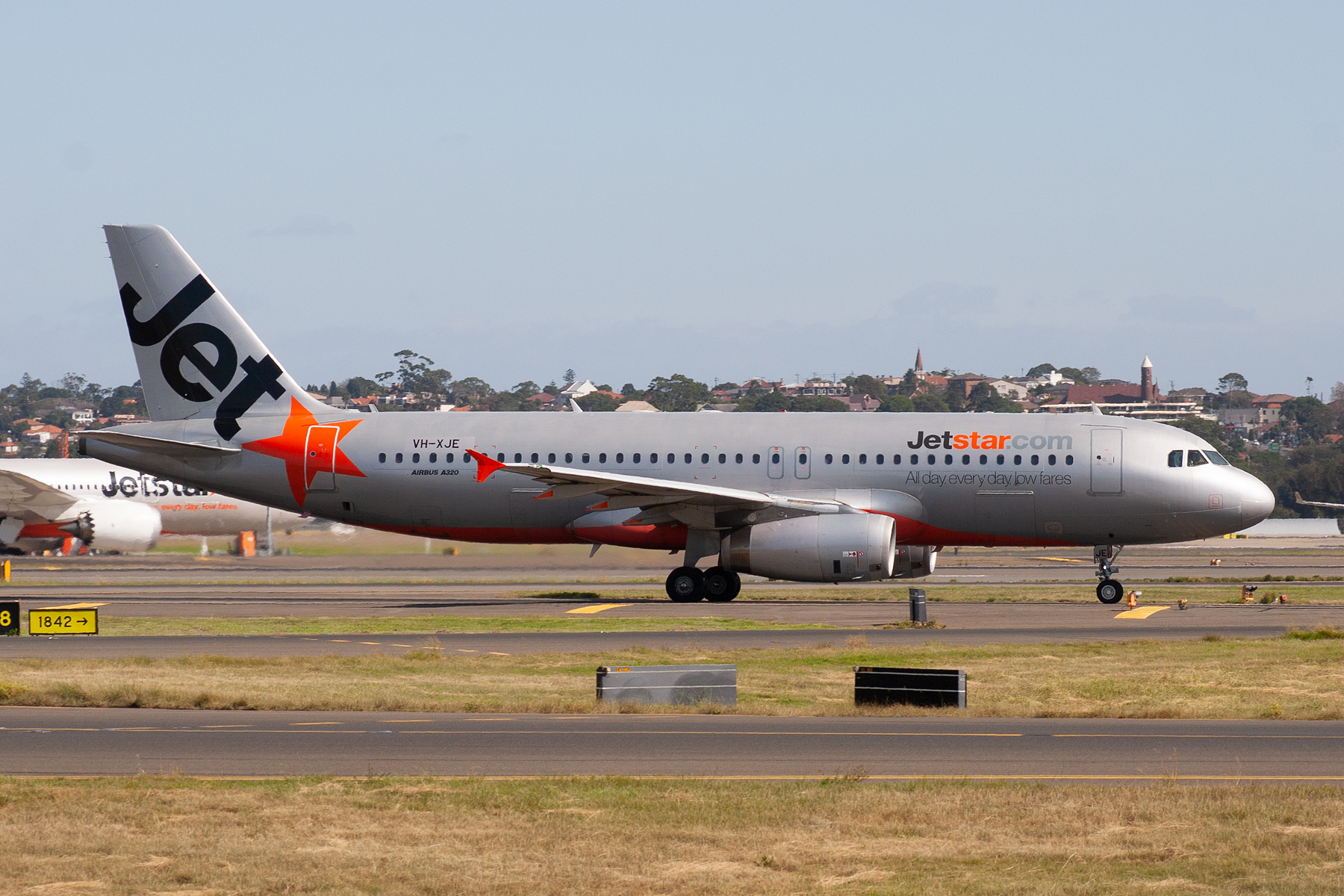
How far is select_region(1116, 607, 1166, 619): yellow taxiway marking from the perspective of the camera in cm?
3344

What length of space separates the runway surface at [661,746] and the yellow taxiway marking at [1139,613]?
15.6 meters

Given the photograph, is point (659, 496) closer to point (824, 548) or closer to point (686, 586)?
point (686, 586)

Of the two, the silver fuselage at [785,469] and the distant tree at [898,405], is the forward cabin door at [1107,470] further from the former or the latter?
the distant tree at [898,405]

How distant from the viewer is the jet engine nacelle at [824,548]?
34625mm

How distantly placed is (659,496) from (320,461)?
370 inches

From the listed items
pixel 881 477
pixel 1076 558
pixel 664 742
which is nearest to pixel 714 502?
pixel 881 477

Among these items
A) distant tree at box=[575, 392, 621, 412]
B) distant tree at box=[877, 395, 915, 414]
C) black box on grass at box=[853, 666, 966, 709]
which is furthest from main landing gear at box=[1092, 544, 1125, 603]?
distant tree at box=[877, 395, 915, 414]

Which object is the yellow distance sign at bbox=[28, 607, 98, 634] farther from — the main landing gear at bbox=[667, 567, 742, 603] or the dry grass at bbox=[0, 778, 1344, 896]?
the dry grass at bbox=[0, 778, 1344, 896]

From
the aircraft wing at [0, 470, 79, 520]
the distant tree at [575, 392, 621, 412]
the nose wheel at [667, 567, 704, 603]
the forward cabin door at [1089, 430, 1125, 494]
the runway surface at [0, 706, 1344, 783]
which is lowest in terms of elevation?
the runway surface at [0, 706, 1344, 783]

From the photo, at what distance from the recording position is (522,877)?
34.9ft

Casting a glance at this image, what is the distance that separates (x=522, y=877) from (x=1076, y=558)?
62.3 metres

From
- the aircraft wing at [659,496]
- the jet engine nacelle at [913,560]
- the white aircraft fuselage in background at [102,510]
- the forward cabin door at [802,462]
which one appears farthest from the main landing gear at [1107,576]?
the white aircraft fuselage in background at [102,510]

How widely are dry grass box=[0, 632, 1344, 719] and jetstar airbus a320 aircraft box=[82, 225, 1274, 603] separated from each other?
30.2 feet

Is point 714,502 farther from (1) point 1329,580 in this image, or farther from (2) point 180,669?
(1) point 1329,580
